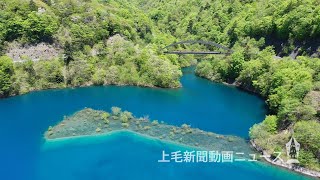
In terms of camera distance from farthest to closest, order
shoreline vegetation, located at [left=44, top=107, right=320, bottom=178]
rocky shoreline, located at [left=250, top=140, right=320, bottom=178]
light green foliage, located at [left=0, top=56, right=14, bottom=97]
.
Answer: light green foliage, located at [left=0, top=56, right=14, bottom=97] < shoreline vegetation, located at [left=44, top=107, right=320, bottom=178] < rocky shoreline, located at [left=250, top=140, right=320, bottom=178]

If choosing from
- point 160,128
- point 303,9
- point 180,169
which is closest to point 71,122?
point 160,128

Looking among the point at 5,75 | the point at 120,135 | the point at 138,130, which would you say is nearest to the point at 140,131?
the point at 138,130

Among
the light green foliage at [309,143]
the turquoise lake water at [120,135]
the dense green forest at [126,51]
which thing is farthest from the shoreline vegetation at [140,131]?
the dense green forest at [126,51]

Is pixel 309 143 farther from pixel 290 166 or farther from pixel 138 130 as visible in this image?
pixel 138 130

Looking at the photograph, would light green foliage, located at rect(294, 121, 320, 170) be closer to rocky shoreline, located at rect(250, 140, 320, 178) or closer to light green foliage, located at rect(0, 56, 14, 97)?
rocky shoreline, located at rect(250, 140, 320, 178)

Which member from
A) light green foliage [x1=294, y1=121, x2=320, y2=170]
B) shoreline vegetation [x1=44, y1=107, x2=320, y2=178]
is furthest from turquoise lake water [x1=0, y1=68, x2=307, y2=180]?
light green foliage [x1=294, y1=121, x2=320, y2=170]

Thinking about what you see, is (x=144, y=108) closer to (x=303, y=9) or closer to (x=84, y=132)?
(x=84, y=132)

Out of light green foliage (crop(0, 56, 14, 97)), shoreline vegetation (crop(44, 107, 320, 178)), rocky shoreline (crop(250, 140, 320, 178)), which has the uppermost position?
light green foliage (crop(0, 56, 14, 97))
